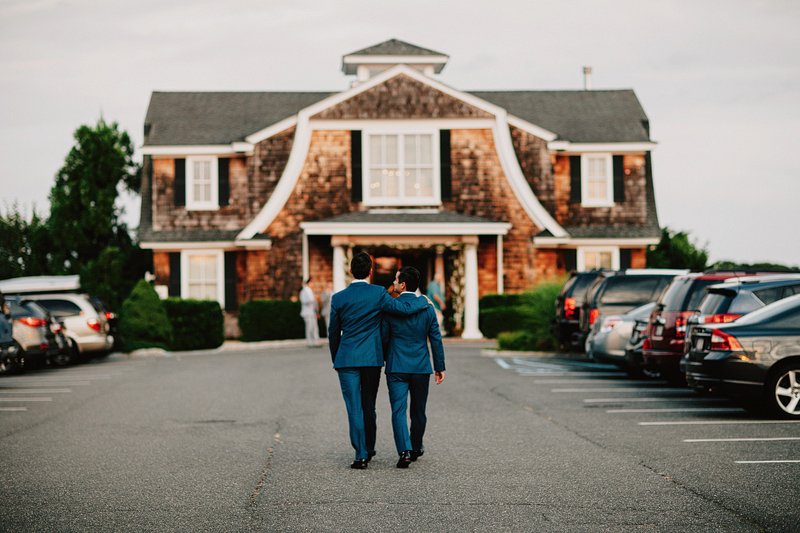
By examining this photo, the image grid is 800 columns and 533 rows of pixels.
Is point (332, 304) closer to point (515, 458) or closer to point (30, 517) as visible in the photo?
point (515, 458)

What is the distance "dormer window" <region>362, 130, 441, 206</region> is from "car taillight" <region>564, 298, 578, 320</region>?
10.9 meters

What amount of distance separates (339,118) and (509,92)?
890cm

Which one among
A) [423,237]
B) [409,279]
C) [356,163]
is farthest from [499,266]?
[409,279]

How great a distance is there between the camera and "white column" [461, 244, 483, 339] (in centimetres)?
3158

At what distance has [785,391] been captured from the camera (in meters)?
12.9

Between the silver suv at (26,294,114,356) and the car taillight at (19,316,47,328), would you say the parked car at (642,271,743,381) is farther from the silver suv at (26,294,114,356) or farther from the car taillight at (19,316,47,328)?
the silver suv at (26,294,114,356)

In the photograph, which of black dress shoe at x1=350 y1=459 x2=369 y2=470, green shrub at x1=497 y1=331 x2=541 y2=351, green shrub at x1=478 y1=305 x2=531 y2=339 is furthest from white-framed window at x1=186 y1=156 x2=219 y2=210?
black dress shoe at x1=350 y1=459 x2=369 y2=470

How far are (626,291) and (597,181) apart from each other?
15092 millimetres

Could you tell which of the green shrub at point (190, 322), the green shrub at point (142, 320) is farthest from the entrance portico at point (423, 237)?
the green shrub at point (142, 320)

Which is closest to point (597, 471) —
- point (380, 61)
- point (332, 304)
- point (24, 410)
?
point (332, 304)

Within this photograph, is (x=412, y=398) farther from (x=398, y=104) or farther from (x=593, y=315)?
(x=398, y=104)

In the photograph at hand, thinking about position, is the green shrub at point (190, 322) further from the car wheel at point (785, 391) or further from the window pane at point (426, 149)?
the car wheel at point (785, 391)

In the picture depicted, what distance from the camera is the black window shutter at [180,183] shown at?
112ft

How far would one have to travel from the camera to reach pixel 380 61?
124 ft
